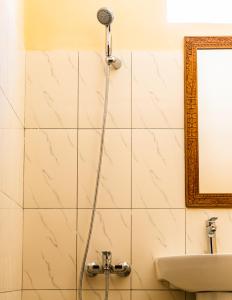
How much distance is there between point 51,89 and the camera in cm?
295

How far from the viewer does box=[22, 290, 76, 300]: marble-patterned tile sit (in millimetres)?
2797

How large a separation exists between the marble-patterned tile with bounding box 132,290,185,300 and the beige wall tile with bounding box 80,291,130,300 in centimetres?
4

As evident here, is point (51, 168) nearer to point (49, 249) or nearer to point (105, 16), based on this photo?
point (49, 249)

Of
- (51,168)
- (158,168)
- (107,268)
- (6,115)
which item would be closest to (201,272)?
(107,268)

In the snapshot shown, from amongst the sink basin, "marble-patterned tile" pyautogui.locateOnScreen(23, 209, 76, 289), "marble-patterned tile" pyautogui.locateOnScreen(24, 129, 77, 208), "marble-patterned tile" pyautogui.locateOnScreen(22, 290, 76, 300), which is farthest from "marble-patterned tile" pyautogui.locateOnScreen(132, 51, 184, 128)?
"marble-patterned tile" pyautogui.locateOnScreen(22, 290, 76, 300)

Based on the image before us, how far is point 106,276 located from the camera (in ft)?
9.04

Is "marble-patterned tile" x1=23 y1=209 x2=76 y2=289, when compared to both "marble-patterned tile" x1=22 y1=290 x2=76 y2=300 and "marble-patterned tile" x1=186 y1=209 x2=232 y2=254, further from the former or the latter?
"marble-patterned tile" x1=186 y1=209 x2=232 y2=254

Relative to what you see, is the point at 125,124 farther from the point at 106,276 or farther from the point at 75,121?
the point at 106,276

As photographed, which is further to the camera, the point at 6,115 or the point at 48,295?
the point at 48,295

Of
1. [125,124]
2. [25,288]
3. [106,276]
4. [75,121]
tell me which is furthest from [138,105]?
[25,288]

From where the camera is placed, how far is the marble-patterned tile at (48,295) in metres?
2.80

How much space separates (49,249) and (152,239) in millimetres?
481

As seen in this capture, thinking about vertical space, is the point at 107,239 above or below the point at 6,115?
below

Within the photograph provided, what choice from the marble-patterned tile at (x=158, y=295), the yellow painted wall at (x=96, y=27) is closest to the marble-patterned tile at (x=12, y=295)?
the marble-patterned tile at (x=158, y=295)
